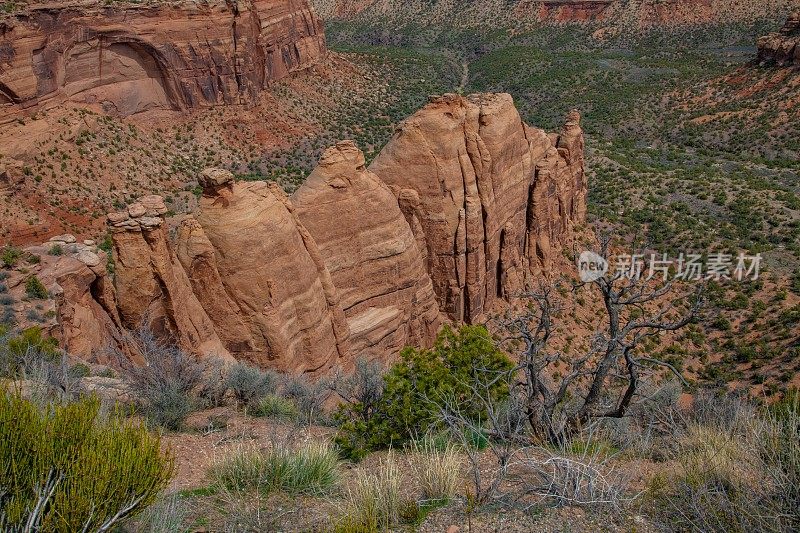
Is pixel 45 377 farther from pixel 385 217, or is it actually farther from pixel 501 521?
pixel 385 217

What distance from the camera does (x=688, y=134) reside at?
7306cm

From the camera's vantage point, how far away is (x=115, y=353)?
1644cm

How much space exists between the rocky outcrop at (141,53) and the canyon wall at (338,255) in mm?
29826

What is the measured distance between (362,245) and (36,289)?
10063mm

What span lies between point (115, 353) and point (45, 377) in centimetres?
406

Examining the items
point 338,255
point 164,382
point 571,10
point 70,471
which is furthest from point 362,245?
point 571,10

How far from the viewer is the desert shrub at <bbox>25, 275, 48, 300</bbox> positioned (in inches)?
723

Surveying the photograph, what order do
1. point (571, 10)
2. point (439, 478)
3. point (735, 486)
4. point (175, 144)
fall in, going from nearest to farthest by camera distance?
1. point (735, 486)
2. point (439, 478)
3. point (175, 144)
4. point (571, 10)

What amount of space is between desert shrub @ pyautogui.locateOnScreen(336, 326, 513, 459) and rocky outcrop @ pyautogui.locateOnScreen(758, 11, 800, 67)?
8121 cm

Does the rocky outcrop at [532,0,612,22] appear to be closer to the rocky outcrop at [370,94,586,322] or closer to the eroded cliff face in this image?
the eroded cliff face

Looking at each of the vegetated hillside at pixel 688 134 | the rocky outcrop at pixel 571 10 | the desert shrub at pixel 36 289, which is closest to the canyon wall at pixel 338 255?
the desert shrub at pixel 36 289

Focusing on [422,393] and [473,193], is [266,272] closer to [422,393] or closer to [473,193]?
[422,393]

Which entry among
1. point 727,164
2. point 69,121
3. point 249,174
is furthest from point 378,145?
point 727,164

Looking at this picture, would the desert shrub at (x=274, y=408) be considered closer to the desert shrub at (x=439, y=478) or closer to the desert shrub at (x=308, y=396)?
the desert shrub at (x=308, y=396)
